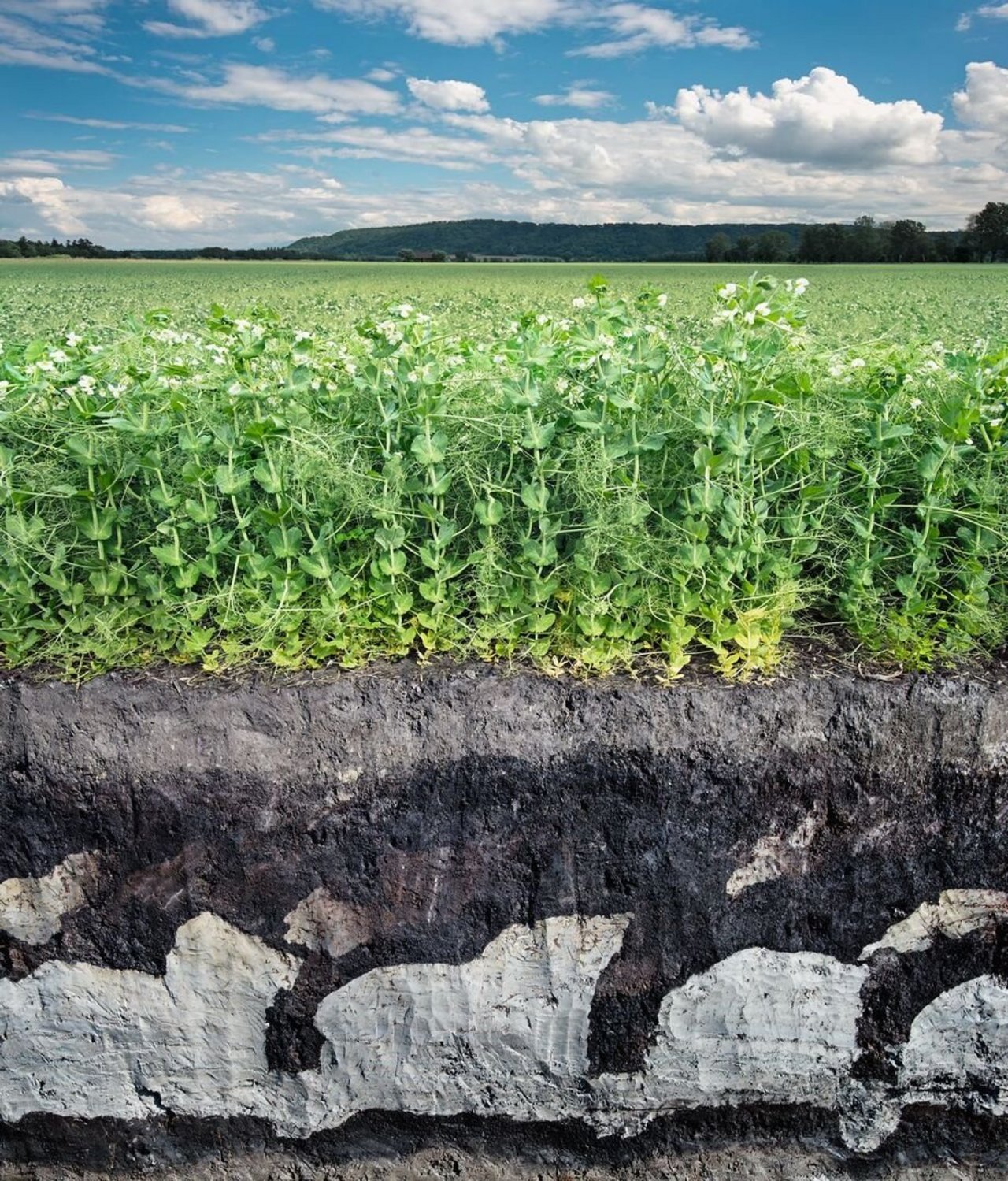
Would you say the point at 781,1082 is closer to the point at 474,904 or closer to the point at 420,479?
the point at 474,904

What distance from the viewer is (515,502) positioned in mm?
2316

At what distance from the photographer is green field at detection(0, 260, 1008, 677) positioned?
217 centimetres

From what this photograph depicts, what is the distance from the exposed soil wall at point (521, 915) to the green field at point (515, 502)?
17 cm

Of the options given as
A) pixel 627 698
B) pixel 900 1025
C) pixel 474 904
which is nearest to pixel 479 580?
pixel 627 698

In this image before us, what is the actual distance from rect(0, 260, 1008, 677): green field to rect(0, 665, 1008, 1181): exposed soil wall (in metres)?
0.17

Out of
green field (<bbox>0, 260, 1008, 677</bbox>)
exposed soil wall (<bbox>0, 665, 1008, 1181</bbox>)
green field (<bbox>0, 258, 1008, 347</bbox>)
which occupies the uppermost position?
green field (<bbox>0, 258, 1008, 347</bbox>)

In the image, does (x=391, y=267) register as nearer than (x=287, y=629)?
No

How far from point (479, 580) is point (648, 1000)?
1.02 meters

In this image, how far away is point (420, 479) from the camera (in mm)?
2250

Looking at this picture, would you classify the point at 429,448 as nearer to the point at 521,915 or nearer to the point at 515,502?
the point at 515,502

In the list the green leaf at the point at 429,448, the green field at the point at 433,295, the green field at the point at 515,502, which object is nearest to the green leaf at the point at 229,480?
the green field at the point at 515,502

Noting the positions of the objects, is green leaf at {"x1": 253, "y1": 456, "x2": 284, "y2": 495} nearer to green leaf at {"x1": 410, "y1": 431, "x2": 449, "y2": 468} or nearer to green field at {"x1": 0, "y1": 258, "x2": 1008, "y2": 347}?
green leaf at {"x1": 410, "y1": 431, "x2": 449, "y2": 468}

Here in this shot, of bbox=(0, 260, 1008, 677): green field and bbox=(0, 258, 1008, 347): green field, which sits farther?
bbox=(0, 258, 1008, 347): green field

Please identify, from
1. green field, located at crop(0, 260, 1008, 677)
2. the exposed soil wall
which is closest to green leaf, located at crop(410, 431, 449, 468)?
green field, located at crop(0, 260, 1008, 677)
